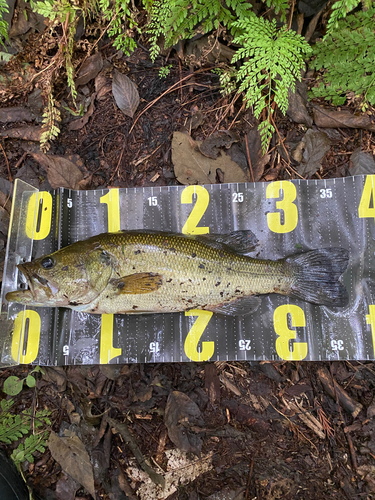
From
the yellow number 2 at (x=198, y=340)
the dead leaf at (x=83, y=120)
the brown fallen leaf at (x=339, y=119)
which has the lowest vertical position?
the yellow number 2 at (x=198, y=340)

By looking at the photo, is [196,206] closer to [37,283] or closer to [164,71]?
[164,71]

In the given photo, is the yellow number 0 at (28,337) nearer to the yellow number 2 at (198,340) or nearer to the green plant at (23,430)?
the green plant at (23,430)

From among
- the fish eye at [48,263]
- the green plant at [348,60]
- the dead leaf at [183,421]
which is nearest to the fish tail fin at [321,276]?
the dead leaf at [183,421]

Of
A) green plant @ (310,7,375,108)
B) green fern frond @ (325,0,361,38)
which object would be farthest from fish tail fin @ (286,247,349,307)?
green fern frond @ (325,0,361,38)

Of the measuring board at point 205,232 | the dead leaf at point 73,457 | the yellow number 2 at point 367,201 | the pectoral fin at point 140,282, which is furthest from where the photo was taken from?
the yellow number 2 at point 367,201

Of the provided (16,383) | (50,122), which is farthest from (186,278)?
(50,122)

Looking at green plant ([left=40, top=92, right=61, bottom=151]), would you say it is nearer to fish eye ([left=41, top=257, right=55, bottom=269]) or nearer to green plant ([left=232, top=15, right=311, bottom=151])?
fish eye ([left=41, top=257, right=55, bottom=269])
